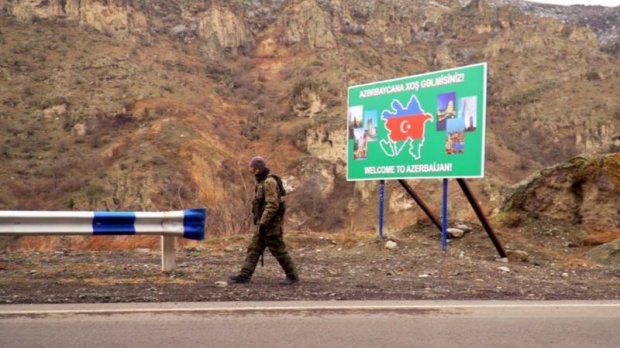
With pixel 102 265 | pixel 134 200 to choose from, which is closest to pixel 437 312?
pixel 102 265

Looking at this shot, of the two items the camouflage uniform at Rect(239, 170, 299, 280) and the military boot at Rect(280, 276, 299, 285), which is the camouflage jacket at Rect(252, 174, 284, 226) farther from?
the military boot at Rect(280, 276, 299, 285)

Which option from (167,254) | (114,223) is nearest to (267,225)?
(167,254)

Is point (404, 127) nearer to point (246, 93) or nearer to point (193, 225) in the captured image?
point (193, 225)

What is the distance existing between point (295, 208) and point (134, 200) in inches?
432

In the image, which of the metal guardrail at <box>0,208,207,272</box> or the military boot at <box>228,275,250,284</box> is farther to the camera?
the metal guardrail at <box>0,208,207,272</box>

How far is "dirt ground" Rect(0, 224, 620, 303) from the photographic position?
7.13 m

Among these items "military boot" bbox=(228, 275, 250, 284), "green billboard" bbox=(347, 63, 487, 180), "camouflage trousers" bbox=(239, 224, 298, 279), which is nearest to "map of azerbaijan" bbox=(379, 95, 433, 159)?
"green billboard" bbox=(347, 63, 487, 180)

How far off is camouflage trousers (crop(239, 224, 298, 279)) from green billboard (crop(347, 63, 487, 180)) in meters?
3.66

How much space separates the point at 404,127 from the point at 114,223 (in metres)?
5.31

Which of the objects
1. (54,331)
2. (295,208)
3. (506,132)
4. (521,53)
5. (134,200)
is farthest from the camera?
(521,53)

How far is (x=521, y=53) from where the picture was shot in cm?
9056

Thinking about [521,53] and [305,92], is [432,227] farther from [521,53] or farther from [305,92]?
[521,53]

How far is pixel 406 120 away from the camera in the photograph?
449 inches

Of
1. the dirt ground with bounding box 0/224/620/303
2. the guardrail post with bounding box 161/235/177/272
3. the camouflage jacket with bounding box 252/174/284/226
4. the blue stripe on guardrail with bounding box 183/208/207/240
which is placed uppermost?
the camouflage jacket with bounding box 252/174/284/226
